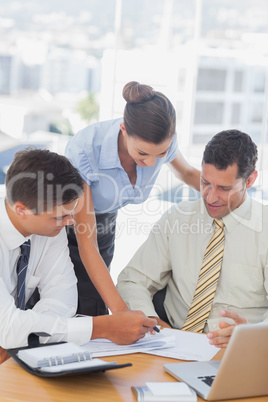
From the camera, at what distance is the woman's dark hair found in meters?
1.72

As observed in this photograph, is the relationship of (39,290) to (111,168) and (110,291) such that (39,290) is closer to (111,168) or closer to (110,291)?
(110,291)

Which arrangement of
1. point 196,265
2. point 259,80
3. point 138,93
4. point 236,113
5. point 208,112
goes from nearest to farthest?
point 138,93 < point 196,265 < point 208,112 < point 236,113 < point 259,80

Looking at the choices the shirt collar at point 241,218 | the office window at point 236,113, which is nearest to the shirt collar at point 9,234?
the shirt collar at point 241,218

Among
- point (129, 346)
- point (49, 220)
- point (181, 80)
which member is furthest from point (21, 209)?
point (181, 80)

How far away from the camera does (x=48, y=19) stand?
1380cm

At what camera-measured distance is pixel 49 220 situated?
5.05 feet

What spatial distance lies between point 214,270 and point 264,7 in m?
15.5

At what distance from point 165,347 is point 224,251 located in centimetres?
54

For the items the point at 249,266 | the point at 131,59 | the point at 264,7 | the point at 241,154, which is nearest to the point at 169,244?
the point at 249,266

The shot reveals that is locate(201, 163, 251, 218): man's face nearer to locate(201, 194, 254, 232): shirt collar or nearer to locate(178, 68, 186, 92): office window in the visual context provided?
locate(201, 194, 254, 232): shirt collar

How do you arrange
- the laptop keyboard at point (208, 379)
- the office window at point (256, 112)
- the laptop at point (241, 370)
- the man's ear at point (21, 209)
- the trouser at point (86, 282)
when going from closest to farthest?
the laptop at point (241, 370)
the laptop keyboard at point (208, 379)
the man's ear at point (21, 209)
the trouser at point (86, 282)
the office window at point (256, 112)

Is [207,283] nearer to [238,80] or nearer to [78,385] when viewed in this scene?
[78,385]

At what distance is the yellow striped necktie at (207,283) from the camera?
5.95 feet

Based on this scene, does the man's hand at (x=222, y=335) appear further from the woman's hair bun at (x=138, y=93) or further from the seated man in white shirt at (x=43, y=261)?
the woman's hair bun at (x=138, y=93)
